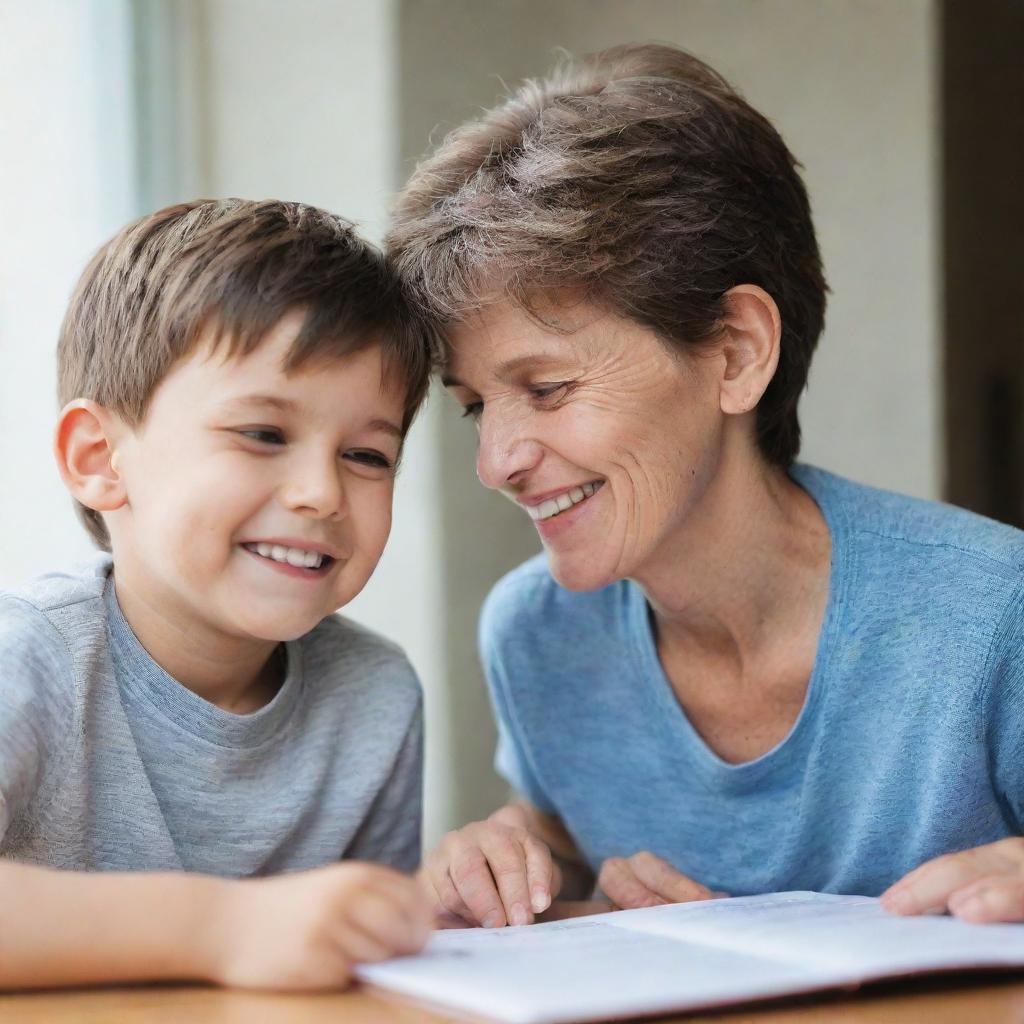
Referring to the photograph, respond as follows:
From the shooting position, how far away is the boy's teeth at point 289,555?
1.20 meters

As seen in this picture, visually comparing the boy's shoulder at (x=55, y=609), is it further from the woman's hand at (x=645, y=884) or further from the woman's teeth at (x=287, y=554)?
the woman's hand at (x=645, y=884)

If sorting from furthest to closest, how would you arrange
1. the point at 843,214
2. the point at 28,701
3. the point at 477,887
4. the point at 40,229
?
1. the point at 843,214
2. the point at 40,229
3. the point at 477,887
4. the point at 28,701

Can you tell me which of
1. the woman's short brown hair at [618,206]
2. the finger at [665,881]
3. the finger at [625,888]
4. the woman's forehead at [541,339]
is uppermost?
the woman's short brown hair at [618,206]

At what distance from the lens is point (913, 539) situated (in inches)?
55.1

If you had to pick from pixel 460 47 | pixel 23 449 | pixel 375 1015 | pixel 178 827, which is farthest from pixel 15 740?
pixel 460 47

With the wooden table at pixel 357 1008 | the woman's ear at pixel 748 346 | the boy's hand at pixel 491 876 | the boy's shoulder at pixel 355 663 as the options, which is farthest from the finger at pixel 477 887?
the woman's ear at pixel 748 346

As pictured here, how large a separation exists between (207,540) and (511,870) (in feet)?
1.28

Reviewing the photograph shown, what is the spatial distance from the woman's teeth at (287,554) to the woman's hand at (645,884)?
412mm

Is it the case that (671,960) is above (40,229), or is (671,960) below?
below

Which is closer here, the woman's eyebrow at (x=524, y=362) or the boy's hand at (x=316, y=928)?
the boy's hand at (x=316, y=928)

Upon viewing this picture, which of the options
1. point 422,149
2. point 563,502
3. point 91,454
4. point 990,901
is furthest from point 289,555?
point 422,149

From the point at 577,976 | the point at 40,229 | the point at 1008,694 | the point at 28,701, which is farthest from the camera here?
the point at 40,229

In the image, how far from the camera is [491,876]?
119 cm

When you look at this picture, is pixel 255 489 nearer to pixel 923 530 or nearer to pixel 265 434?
pixel 265 434
